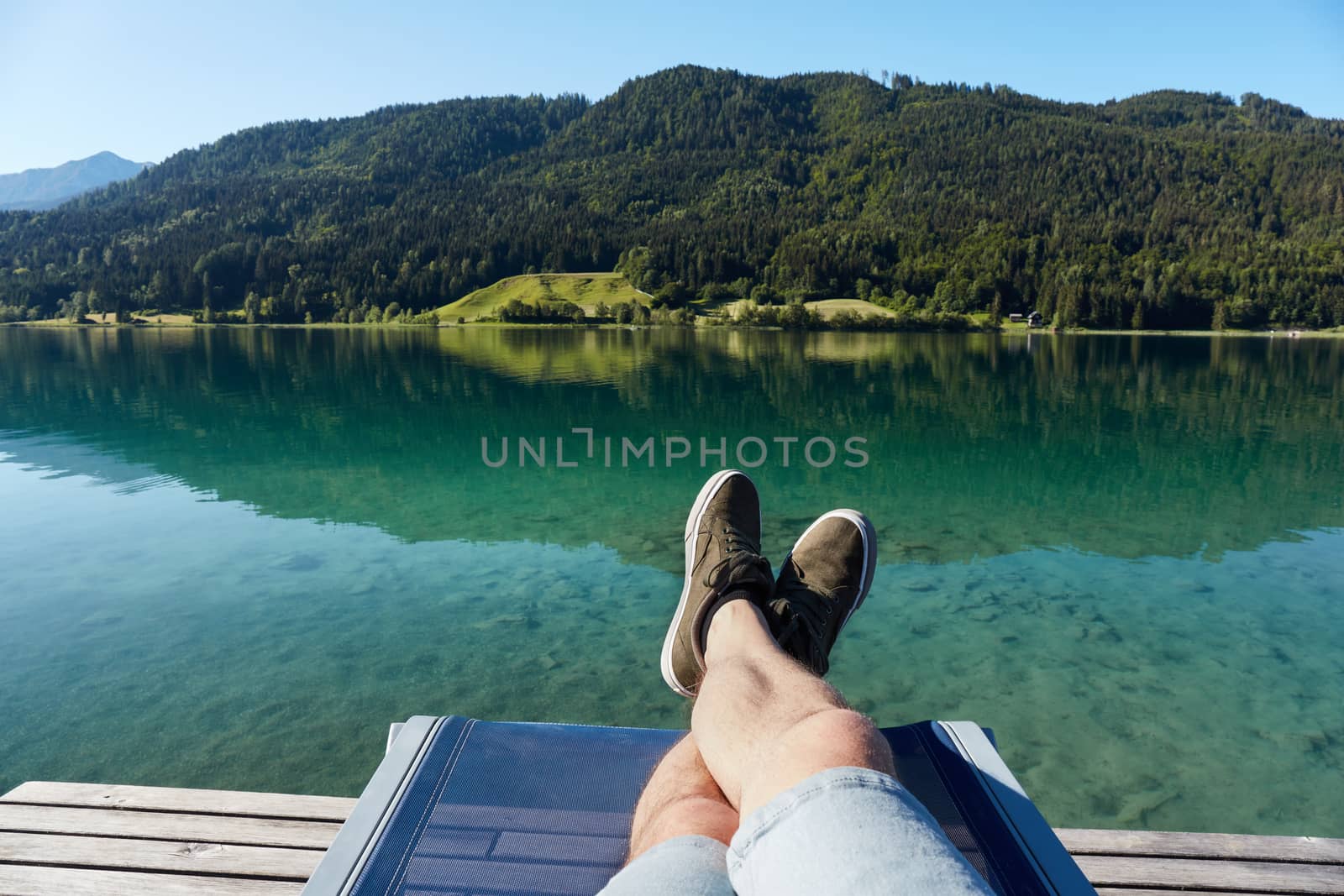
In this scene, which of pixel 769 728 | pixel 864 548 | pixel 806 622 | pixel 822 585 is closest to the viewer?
pixel 769 728

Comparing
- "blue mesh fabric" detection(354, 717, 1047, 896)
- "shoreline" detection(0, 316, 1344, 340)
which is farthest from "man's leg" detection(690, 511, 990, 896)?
"shoreline" detection(0, 316, 1344, 340)

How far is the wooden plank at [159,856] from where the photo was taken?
6.95ft

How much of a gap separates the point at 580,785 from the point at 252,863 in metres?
0.96

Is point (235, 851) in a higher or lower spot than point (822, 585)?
lower

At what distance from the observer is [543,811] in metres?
2.03

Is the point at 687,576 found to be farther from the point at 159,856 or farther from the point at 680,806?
the point at 159,856

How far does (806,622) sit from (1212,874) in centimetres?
135

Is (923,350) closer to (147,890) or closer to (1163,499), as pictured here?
(1163,499)

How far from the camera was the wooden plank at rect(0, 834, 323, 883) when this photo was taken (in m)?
2.12

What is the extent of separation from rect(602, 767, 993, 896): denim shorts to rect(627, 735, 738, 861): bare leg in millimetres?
125

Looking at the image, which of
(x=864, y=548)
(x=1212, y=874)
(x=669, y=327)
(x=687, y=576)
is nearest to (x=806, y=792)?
(x=1212, y=874)

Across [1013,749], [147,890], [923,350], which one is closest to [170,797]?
[147,890]

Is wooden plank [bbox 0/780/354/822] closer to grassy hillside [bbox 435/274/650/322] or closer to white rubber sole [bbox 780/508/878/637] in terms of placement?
white rubber sole [bbox 780/508/878/637]

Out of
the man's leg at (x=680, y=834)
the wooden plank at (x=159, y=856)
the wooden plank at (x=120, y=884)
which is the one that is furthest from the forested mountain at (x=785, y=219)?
the wooden plank at (x=120, y=884)
